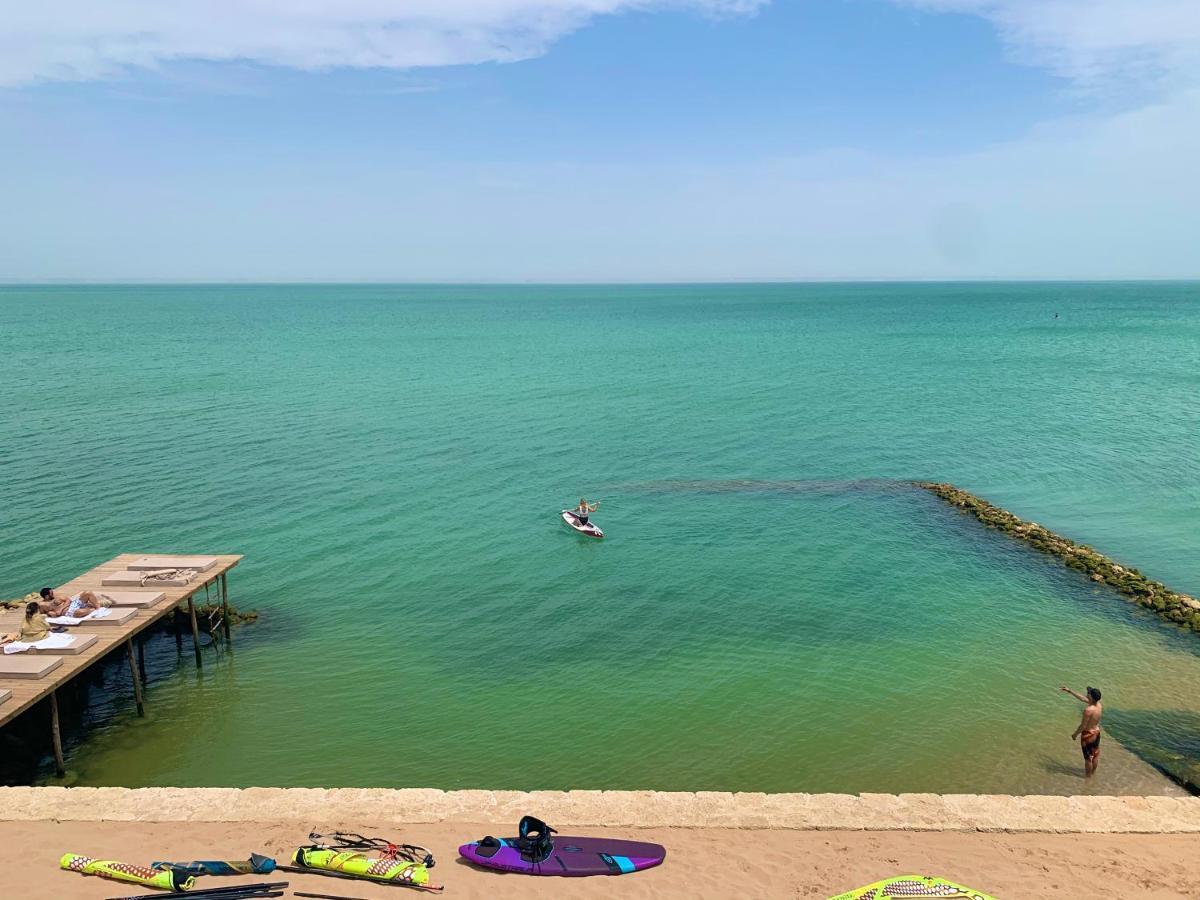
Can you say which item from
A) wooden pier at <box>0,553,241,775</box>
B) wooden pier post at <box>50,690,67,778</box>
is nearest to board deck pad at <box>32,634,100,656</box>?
wooden pier at <box>0,553,241,775</box>

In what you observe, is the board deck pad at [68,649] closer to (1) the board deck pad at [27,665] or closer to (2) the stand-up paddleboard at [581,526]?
(1) the board deck pad at [27,665]

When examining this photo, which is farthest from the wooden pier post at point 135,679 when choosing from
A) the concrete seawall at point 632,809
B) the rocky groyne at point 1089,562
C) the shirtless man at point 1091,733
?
the rocky groyne at point 1089,562

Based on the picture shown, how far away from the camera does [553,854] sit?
40.8ft

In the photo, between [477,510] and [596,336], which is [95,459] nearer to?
[477,510]

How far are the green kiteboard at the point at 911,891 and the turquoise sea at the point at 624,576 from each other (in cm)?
546

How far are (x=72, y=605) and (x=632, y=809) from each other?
15.1 metres

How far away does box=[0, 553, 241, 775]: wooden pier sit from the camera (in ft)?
55.2

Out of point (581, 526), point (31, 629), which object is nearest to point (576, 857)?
point (31, 629)

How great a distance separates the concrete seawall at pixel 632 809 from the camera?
13.6 metres

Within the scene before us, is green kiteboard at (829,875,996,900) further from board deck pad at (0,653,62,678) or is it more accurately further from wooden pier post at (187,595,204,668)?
wooden pier post at (187,595,204,668)

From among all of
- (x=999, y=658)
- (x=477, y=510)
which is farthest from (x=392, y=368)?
(x=999, y=658)

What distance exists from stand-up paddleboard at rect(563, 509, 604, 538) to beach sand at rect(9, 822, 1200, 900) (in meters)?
18.6

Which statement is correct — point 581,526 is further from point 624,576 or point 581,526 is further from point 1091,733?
point 1091,733

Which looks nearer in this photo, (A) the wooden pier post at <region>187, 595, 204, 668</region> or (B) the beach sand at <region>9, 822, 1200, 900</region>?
(B) the beach sand at <region>9, 822, 1200, 900</region>
